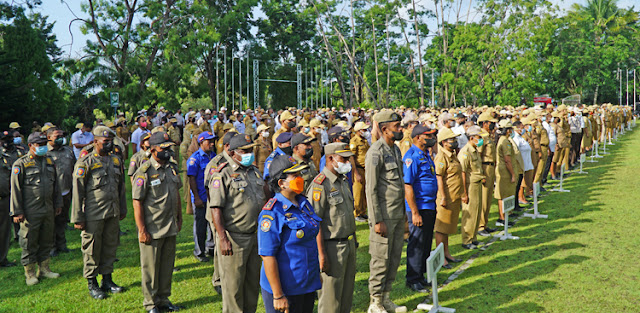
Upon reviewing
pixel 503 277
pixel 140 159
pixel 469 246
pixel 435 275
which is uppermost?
pixel 140 159

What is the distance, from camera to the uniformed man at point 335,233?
459cm

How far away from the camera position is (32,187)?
22.2ft

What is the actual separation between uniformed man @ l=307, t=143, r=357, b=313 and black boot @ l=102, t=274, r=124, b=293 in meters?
3.03

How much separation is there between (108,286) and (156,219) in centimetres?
157

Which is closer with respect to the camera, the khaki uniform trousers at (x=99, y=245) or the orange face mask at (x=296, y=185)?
the orange face mask at (x=296, y=185)

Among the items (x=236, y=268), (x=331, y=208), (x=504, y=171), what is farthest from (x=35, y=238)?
(x=504, y=171)

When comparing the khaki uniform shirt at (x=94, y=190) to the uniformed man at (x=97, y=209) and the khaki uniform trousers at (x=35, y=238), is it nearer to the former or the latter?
the uniformed man at (x=97, y=209)

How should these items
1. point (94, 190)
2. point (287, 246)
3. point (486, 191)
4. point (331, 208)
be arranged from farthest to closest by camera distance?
point (486, 191), point (94, 190), point (331, 208), point (287, 246)

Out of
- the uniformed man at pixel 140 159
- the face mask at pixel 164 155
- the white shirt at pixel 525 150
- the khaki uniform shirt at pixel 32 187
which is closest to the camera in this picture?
the face mask at pixel 164 155

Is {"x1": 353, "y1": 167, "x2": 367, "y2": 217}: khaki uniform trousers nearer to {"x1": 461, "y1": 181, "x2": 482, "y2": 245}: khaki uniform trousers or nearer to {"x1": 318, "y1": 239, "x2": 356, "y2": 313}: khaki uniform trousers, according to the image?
{"x1": 461, "y1": 181, "x2": 482, "y2": 245}: khaki uniform trousers

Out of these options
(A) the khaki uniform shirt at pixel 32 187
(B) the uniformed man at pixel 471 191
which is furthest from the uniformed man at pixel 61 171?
(B) the uniformed man at pixel 471 191

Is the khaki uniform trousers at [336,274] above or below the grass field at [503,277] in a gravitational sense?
above

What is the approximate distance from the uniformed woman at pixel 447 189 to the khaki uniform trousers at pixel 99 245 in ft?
14.1

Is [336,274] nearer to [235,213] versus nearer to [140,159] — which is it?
[235,213]
